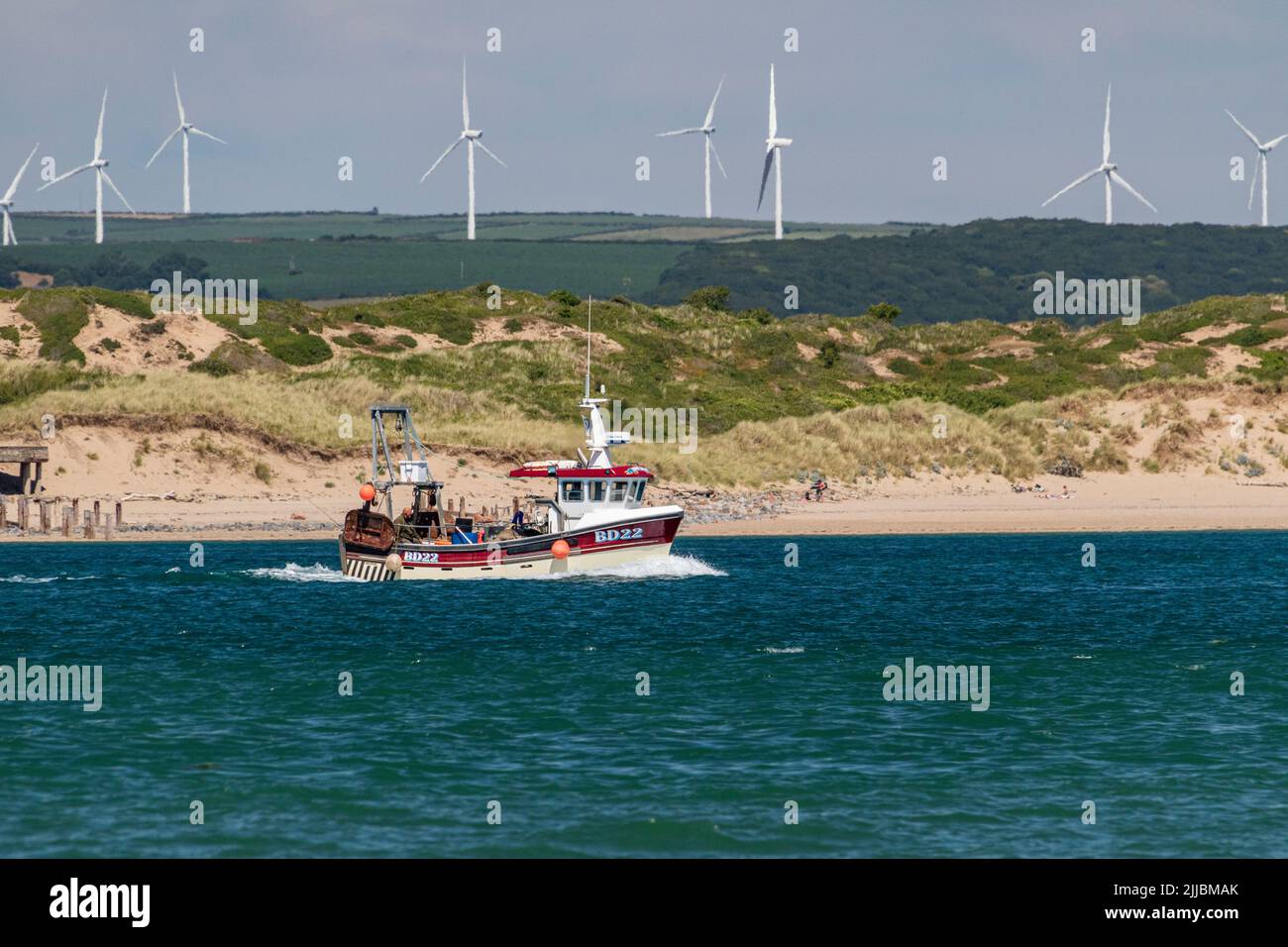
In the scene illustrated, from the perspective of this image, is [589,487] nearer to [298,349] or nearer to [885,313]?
[298,349]

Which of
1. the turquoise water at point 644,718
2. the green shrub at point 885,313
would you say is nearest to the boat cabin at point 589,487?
the turquoise water at point 644,718

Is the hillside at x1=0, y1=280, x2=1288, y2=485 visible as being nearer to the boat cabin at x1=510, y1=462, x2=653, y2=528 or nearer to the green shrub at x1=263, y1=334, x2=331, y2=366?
the green shrub at x1=263, y1=334, x2=331, y2=366

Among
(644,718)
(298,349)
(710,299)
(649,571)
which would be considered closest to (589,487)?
(649,571)

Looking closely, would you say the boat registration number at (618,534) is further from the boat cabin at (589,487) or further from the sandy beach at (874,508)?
the sandy beach at (874,508)

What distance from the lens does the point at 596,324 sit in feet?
429

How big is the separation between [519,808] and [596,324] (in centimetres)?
10563

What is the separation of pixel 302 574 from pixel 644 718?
31861mm

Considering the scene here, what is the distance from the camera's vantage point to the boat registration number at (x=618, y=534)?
5828cm

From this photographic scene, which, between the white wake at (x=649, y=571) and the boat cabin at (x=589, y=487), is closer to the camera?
the boat cabin at (x=589, y=487)

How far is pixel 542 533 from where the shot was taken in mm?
60094

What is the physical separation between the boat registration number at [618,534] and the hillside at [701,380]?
89.4 ft
